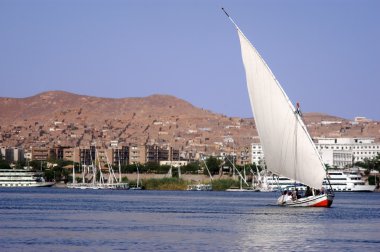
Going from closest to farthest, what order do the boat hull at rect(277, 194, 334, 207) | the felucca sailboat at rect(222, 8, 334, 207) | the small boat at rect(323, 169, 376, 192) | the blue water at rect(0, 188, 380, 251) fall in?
1. the blue water at rect(0, 188, 380, 251)
2. the felucca sailboat at rect(222, 8, 334, 207)
3. the boat hull at rect(277, 194, 334, 207)
4. the small boat at rect(323, 169, 376, 192)

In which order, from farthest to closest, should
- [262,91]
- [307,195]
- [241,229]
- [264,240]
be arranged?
1. [307,195]
2. [262,91]
3. [241,229]
4. [264,240]

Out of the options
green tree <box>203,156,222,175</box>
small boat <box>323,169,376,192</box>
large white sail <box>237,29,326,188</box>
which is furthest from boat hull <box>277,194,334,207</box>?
green tree <box>203,156,222,175</box>

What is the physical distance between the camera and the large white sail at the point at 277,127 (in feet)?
174

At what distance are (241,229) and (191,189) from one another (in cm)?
10085

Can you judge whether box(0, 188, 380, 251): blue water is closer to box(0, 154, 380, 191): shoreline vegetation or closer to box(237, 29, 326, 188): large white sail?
box(237, 29, 326, 188): large white sail

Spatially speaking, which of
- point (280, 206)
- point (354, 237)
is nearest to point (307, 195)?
point (280, 206)

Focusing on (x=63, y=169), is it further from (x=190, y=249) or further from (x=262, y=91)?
(x=190, y=249)

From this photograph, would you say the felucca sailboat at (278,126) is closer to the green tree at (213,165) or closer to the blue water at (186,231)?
the blue water at (186,231)

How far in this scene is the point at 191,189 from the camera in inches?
5615

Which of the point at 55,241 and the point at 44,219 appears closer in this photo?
the point at 55,241

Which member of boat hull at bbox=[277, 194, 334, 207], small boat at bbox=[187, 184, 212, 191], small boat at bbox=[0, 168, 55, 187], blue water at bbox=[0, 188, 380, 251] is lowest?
blue water at bbox=[0, 188, 380, 251]

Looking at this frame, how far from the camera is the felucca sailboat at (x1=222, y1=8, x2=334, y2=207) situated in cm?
5306

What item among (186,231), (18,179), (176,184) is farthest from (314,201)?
(18,179)

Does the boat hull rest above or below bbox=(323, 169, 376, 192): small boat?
below
